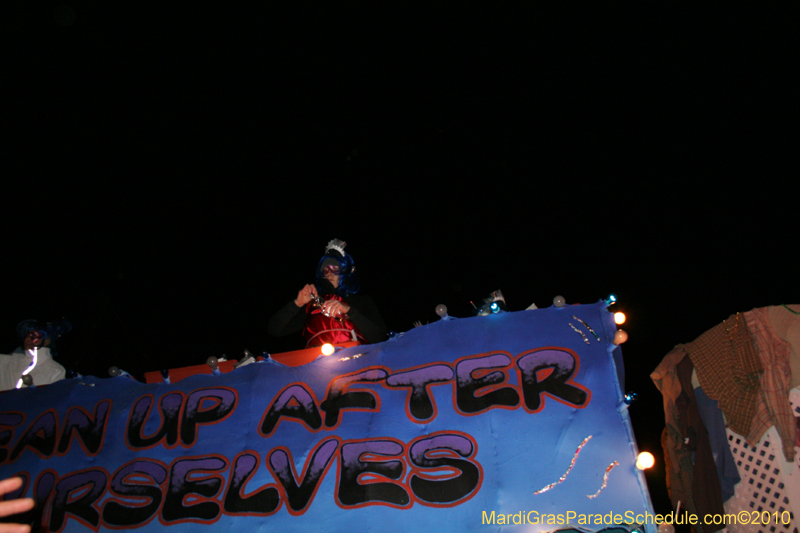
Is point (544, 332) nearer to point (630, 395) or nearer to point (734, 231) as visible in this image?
point (630, 395)

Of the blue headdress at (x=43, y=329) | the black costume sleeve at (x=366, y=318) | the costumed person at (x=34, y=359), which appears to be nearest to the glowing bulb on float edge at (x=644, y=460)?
the black costume sleeve at (x=366, y=318)

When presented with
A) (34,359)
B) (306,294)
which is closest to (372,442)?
(306,294)

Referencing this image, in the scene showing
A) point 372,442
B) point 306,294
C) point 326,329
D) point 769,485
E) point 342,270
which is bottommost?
point 769,485

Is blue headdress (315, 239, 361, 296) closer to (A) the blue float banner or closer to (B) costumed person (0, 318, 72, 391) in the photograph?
(A) the blue float banner

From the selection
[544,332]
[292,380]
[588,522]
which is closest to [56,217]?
[292,380]

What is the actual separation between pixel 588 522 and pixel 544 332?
0.81m

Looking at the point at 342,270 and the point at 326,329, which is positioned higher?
the point at 342,270

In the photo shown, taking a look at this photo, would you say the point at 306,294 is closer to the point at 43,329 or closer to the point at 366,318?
the point at 366,318

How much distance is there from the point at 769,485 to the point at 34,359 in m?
5.09

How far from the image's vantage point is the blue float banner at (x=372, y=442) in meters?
1.73

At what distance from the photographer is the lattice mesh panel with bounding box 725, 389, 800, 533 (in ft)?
7.47

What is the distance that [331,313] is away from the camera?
107 inches

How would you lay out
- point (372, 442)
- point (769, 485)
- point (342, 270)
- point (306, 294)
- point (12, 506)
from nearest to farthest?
1. point (12, 506)
2. point (372, 442)
3. point (769, 485)
4. point (306, 294)
5. point (342, 270)

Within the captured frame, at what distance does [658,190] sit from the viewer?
4.50m
